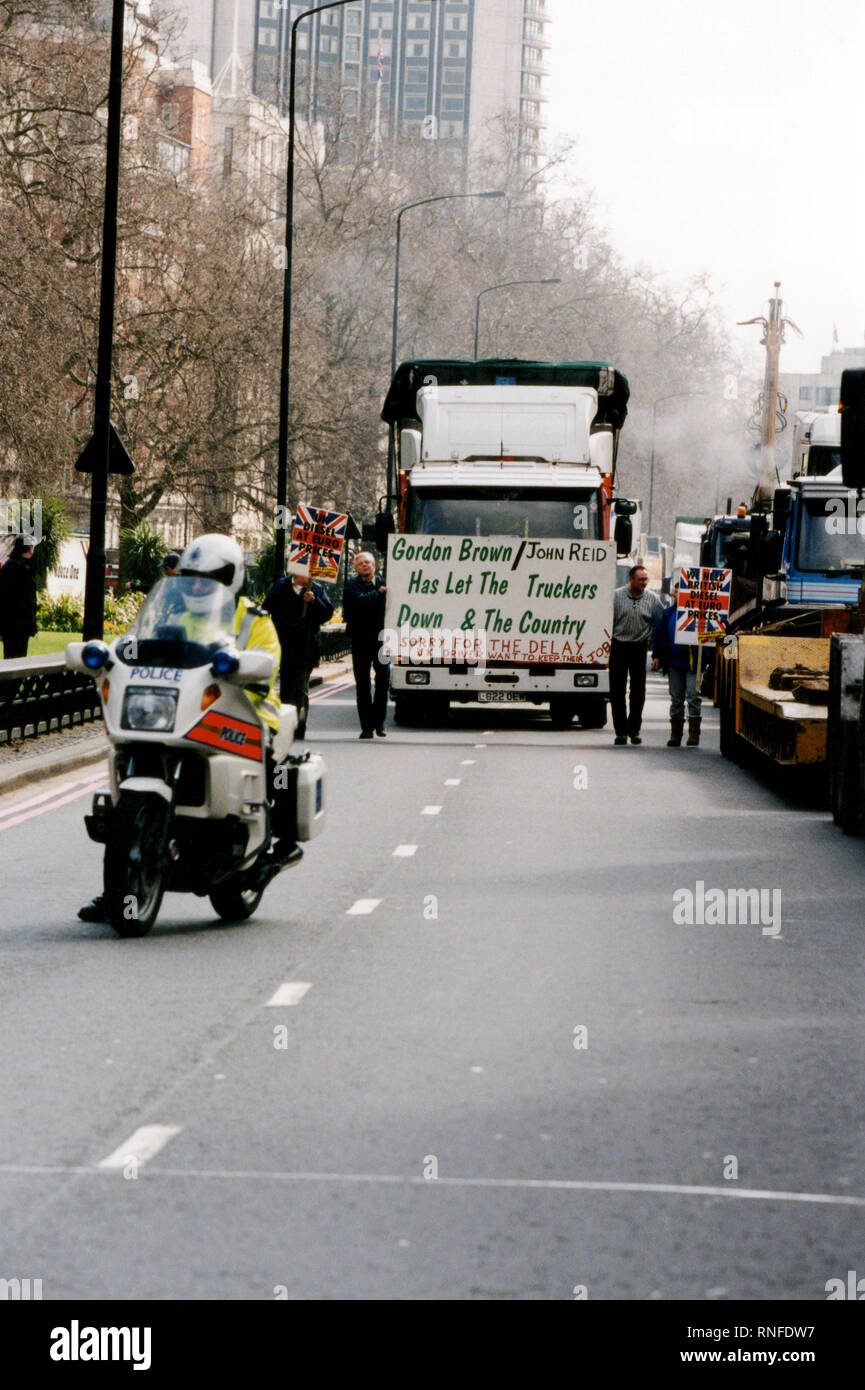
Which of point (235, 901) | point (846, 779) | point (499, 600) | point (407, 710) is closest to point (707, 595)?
point (499, 600)

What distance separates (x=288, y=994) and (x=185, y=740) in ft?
5.05

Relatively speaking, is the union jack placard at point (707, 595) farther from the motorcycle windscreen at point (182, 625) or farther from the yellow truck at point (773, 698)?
the motorcycle windscreen at point (182, 625)

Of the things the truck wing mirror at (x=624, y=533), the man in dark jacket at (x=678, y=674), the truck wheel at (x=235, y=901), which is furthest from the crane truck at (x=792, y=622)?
the truck wheel at (x=235, y=901)

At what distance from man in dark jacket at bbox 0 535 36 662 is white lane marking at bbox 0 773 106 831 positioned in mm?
7709

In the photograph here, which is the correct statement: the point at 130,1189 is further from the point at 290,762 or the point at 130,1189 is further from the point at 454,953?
the point at 290,762

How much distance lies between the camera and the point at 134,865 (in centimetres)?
960

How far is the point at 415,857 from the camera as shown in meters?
13.2

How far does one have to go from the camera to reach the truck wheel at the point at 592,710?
25.8m

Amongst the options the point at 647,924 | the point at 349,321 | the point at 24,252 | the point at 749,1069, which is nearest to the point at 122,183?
the point at 24,252

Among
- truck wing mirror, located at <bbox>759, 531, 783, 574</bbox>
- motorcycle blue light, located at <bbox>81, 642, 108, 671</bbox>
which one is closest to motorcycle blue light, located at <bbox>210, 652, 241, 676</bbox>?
motorcycle blue light, located at <bbox>81, 642, 108, 671</bbox>

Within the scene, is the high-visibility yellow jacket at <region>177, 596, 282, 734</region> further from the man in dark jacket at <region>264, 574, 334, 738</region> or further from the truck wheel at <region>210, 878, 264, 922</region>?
the man in dark jacket at <region>264, 574, 334, 738</region>

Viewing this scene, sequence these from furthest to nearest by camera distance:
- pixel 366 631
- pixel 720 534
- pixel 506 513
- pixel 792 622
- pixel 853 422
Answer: pixel 720 534 → pixel 506 513 → pixel 366 631 → pixel 792 622 → pixel 853 422

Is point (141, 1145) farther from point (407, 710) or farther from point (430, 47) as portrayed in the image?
point (430, 47)

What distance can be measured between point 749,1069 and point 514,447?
19660mm
